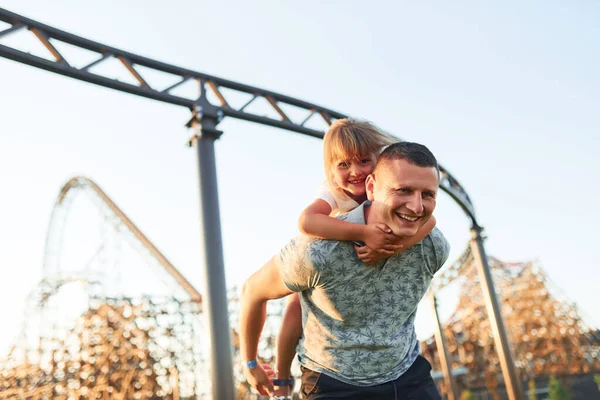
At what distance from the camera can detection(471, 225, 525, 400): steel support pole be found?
319 inches

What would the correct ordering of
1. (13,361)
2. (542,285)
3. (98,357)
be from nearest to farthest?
(98,357) < (13,361) < (542,285)

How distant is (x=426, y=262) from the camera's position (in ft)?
4.42

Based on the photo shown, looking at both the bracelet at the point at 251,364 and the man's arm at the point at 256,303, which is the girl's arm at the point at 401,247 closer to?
the man's arm at the point at 256,303

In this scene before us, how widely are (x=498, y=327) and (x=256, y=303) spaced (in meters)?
7.71

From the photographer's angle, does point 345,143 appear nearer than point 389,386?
No

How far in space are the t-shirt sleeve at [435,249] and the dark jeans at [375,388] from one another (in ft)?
0.88

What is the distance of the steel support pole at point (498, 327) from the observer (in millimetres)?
8094

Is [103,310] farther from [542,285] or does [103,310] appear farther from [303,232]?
[542,285]

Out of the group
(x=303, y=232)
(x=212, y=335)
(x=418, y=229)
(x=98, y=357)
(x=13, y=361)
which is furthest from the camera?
(x=13, y=361)

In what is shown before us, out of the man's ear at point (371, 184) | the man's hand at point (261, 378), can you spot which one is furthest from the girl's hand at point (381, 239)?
the man's hand at point (261, 378)

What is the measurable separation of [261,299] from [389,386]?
375 mm

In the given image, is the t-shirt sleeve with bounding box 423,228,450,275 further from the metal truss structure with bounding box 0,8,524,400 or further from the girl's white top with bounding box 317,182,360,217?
the metal truss structure with bounding box 0,8,524,400

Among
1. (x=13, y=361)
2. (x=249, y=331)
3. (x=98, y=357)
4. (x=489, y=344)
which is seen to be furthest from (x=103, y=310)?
(x=489, y=344)

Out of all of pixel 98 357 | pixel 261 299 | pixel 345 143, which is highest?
pixel 98 357
